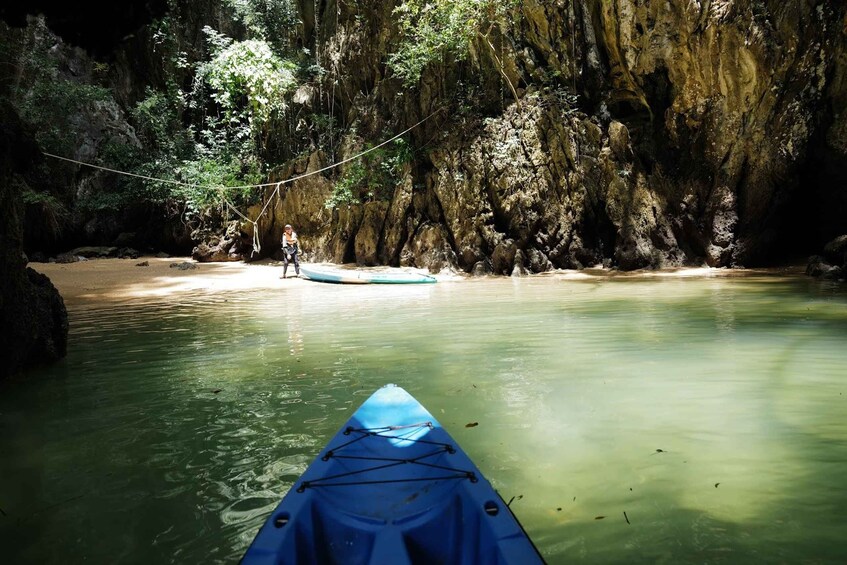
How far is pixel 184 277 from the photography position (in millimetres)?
13492

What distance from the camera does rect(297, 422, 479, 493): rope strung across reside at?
2.19 m

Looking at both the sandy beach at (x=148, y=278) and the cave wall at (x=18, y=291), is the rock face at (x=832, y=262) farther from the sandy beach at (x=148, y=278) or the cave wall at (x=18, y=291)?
the cave wall at (x=18, y=291)

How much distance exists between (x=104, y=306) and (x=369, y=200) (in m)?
7.98

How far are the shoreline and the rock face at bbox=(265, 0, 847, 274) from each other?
0.74 meters

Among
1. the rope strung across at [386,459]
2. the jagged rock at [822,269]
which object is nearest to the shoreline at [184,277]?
the jagged rock at [822,269]

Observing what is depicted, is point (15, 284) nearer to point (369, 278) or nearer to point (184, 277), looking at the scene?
point (369, 278)

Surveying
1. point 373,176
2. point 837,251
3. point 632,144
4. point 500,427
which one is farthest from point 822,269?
point 373,176

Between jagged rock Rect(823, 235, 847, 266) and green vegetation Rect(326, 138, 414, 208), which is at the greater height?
green vegetation Rect(326, 138, 414, 208)

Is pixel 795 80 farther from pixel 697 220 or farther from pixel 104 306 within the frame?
pixel 104 306

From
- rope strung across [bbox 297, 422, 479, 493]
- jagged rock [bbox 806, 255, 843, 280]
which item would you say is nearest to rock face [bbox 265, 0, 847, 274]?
jagged rock [bbox 806, 255, 843, 280]

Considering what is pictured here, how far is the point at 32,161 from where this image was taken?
181 inches

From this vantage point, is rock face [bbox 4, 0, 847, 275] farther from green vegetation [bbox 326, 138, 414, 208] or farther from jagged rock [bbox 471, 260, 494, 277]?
green vegetation [bbox 326, 138, 414, 208]

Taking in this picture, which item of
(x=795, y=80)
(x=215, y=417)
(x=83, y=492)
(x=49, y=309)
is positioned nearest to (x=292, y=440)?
(x=215, y=417)

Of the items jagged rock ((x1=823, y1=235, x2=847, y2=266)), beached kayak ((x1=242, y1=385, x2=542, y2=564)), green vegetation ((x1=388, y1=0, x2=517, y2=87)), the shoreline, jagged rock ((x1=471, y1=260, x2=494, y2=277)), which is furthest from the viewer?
jagged rock ((x1=471, y1=260, x2=494, y2=277))
